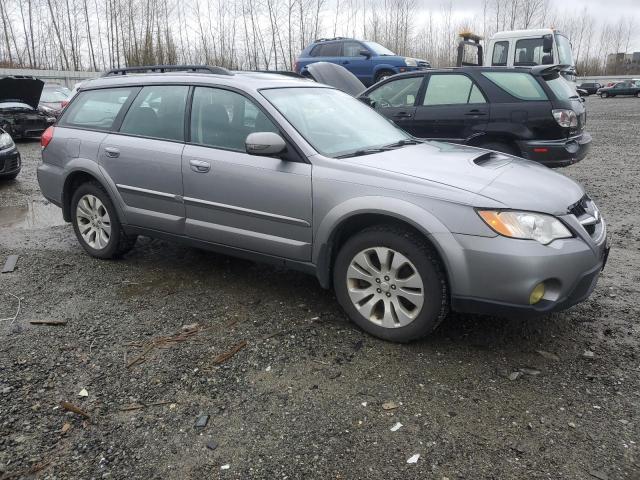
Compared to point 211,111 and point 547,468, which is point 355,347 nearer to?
point 547,468

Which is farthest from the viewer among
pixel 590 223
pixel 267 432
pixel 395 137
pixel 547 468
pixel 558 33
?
pixel 558 33

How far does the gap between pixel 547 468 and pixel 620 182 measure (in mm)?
7199

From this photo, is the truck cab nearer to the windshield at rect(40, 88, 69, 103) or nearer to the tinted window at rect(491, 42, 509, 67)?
the tinted window at rect(491, 42, 509, 67)

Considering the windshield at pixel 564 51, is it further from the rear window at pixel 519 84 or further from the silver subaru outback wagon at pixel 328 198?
the silver subaru outback wagon at pixel 328 198

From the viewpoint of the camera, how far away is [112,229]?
471 centimetres

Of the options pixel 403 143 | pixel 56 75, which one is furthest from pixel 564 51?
pixel 56 75

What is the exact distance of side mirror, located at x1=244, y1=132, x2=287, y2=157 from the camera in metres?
3.45

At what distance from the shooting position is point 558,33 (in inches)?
508

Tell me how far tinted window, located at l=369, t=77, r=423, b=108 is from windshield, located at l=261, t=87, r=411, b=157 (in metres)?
3.15

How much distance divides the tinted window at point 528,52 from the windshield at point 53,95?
13.9m

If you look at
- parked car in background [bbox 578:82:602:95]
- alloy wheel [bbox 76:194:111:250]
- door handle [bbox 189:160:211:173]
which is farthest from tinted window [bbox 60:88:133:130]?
parked car in background [bbox 578:82:602:95]

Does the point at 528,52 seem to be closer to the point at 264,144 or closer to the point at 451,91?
the point at 451,91

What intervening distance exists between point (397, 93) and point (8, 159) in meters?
6.26

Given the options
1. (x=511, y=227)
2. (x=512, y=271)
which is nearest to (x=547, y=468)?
(x=512, y=271)
